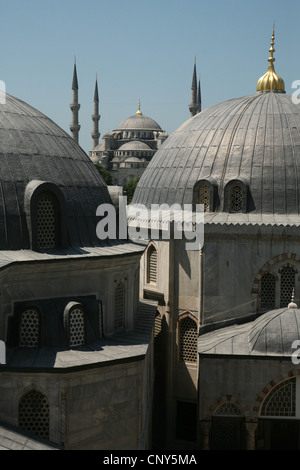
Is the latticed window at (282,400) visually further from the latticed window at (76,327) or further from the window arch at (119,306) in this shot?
the latticed window at (76,327)

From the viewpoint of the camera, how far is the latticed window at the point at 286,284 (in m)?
18.8

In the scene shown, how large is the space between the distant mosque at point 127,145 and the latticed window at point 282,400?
62.9 meters

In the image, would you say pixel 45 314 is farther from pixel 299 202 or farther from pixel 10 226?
pixel 299 202

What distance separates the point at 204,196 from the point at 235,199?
0.99 meters

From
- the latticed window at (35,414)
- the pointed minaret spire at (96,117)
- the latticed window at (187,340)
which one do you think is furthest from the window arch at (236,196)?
the pointed minaret spire at (96,117)

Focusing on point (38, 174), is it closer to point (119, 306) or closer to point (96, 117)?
point (119, 306)

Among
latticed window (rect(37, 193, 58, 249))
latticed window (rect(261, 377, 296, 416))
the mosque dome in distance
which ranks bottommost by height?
latticed window (rect(261, 377, 296, 416))

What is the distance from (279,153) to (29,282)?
9.39 meters

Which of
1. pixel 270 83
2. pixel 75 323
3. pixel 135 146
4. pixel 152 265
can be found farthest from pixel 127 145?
pixel 75 323

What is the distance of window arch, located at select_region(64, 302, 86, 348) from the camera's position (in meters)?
13.9

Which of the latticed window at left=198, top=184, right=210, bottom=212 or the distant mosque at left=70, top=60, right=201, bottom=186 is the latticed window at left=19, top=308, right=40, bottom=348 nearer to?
the latticed window at left=198, top=184, right=210, bottom=212

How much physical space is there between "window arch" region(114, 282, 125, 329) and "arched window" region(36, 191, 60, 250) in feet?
6.86

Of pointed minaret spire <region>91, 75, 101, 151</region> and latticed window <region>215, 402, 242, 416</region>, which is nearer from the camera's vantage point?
latticed window <region>215, 402, 242, 416</region>

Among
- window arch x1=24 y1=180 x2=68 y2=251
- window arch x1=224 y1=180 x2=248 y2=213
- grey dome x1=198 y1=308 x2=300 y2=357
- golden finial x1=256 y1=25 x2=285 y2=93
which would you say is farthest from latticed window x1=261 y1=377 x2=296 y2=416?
golden finial x1=256 y1=25 x2=285 y2=93
